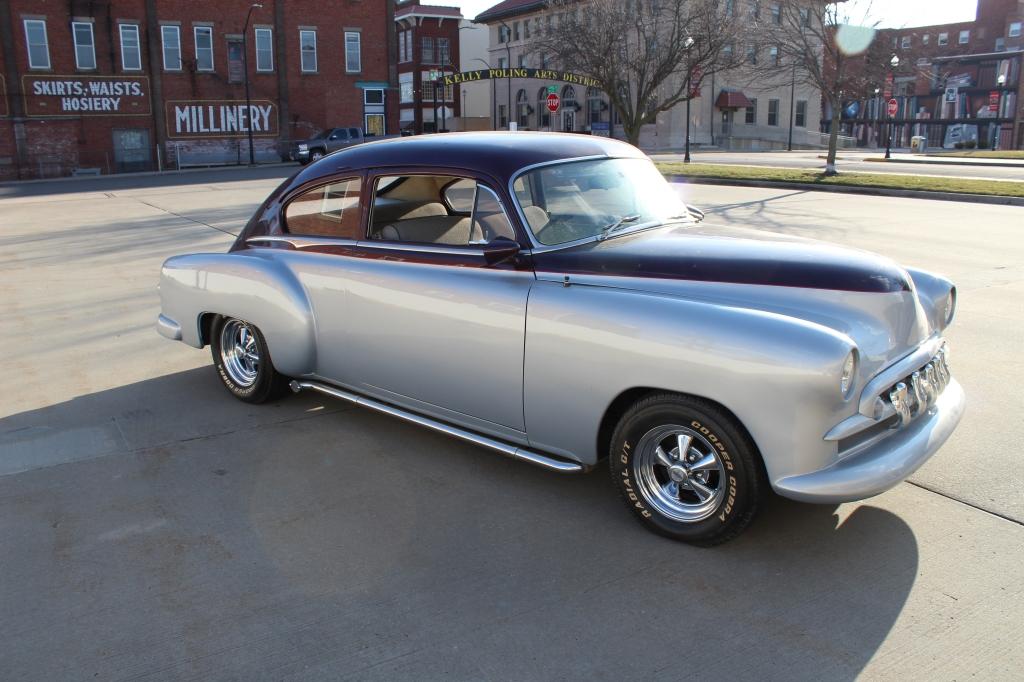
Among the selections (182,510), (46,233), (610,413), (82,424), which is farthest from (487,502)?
(46,233)

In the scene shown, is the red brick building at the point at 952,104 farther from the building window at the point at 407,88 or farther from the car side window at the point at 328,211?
the car side window at the point at 328,211

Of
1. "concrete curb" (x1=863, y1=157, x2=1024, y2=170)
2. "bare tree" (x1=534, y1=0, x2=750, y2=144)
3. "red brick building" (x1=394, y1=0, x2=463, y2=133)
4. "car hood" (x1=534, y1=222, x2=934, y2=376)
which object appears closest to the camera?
"car hood" (x1=534, y1=222, x2=934, y2=376)

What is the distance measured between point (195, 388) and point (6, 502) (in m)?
1.98

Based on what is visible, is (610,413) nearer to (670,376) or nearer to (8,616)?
(670,376)

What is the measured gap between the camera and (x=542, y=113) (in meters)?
66.8

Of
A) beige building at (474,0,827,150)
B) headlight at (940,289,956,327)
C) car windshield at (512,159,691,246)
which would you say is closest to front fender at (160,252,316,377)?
car windshield at (512,159,691,246)

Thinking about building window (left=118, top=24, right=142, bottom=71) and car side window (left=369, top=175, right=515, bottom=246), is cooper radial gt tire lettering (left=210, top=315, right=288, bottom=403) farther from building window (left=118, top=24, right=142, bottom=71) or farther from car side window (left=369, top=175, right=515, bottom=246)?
building window (left=118, top=24, right=142, bottom=71)

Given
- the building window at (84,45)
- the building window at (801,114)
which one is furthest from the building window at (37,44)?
the building window at (801,114)

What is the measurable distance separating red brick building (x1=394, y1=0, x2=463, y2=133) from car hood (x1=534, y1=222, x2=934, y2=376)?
214ft

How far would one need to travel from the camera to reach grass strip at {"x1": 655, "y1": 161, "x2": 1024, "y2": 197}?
19.3 m

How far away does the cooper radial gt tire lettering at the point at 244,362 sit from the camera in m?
5.56

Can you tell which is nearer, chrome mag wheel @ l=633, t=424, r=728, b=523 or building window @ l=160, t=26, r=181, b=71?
chrome mag wheel @ l=633, t=424, r=728, b=523

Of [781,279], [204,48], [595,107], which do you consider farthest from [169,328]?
[595,107]

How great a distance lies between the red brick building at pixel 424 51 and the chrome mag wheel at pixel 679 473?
65.8m
